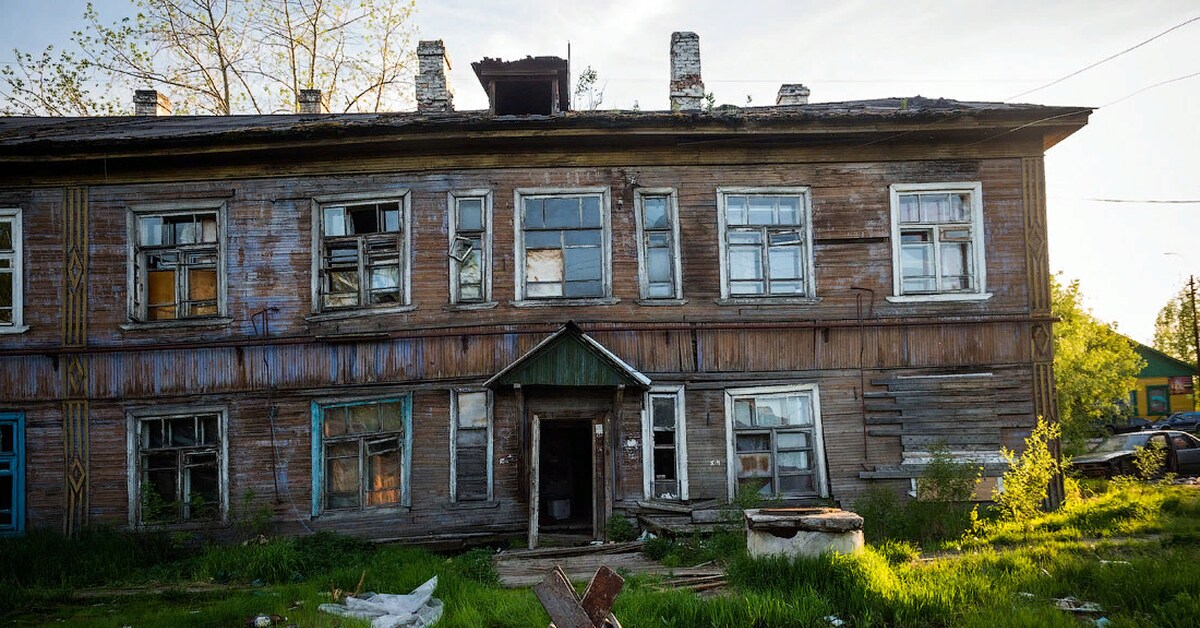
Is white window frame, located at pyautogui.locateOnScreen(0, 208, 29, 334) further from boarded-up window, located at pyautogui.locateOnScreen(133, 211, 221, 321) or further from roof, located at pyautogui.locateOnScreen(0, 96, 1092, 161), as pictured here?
boarded-up window, located at pyautogui.locateOnScreen(133, 211, 221, 321)

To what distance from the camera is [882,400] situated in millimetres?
12430

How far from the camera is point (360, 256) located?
12695 mm

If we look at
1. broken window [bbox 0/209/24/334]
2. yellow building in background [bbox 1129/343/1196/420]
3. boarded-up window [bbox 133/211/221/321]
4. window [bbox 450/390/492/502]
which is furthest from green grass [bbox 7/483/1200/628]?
yellow building in background [bbox 1129/343/1196/420]

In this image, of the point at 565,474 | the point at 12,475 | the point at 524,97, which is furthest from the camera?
the point at 565,474

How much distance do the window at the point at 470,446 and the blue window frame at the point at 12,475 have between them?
21.9 ft

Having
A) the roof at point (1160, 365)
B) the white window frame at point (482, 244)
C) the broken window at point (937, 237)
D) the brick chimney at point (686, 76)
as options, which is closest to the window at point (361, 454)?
the white window frame at point (482, 244)

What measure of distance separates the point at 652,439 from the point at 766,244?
11.6 feet

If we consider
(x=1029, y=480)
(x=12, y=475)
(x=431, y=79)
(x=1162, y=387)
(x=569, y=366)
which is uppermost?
(x=431, y=79)

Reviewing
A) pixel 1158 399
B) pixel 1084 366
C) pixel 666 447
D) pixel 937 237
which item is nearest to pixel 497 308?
pixel 666 447

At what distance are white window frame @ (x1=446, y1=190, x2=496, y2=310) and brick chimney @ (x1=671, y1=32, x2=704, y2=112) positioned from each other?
370 cm

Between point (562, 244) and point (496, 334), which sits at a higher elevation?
point (562, 244)

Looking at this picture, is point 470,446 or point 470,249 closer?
point 470,446

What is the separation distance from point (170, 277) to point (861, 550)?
11054 millimetres

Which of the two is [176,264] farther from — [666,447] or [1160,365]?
[1160,365]
